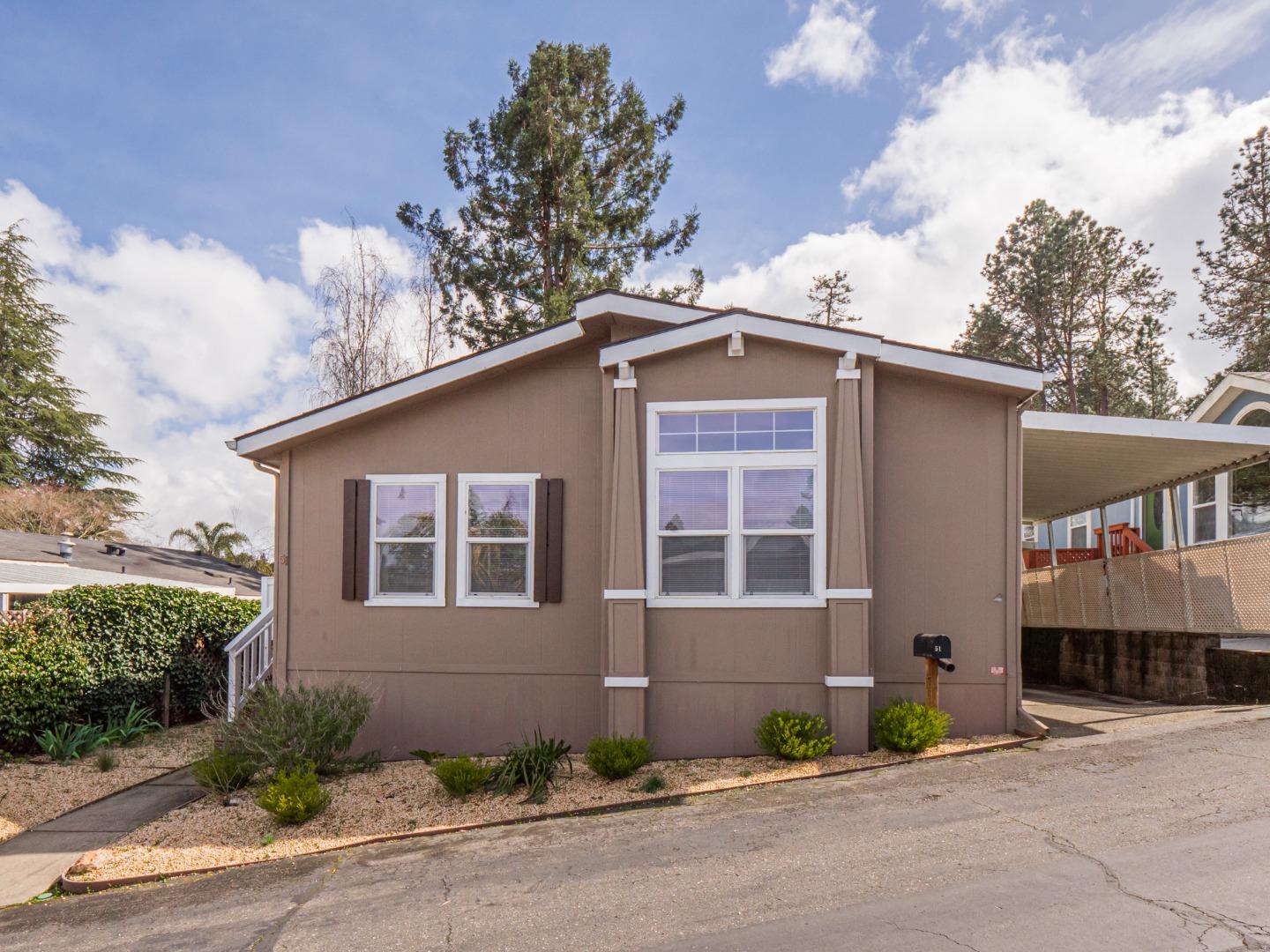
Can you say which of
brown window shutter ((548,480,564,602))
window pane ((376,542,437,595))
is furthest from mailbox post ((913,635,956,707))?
window pane ((376,542,437,595))

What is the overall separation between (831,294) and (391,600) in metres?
23.6

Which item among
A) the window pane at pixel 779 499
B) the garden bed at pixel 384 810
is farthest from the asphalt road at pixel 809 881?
the window pane at pixel 779 499

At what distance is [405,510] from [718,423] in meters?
3.35

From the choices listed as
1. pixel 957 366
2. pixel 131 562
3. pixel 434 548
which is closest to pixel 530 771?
pixel 434 548

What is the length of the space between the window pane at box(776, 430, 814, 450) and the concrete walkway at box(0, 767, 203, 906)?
20.2ft

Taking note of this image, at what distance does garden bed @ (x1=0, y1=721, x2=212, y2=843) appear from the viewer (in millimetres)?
6902

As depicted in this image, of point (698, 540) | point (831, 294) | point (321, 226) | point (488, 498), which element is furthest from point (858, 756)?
point (831, 294)

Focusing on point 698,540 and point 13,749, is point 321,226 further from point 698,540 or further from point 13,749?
point 698,540

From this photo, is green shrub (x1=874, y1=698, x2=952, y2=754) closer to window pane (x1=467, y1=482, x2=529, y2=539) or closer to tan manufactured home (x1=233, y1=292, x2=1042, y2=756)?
tan manufactured home (x1=233, y1=292, x2=1042, y2=756)

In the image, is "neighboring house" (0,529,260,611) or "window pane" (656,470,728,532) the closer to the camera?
"window pane" (656,470,728,532)

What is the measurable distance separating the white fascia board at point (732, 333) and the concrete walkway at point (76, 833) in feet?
18.2

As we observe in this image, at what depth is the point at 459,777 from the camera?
644 cm

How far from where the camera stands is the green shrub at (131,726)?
9.22m

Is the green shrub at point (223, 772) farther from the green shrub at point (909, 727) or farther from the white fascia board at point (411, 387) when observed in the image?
the green shrub at point (909, 727)
